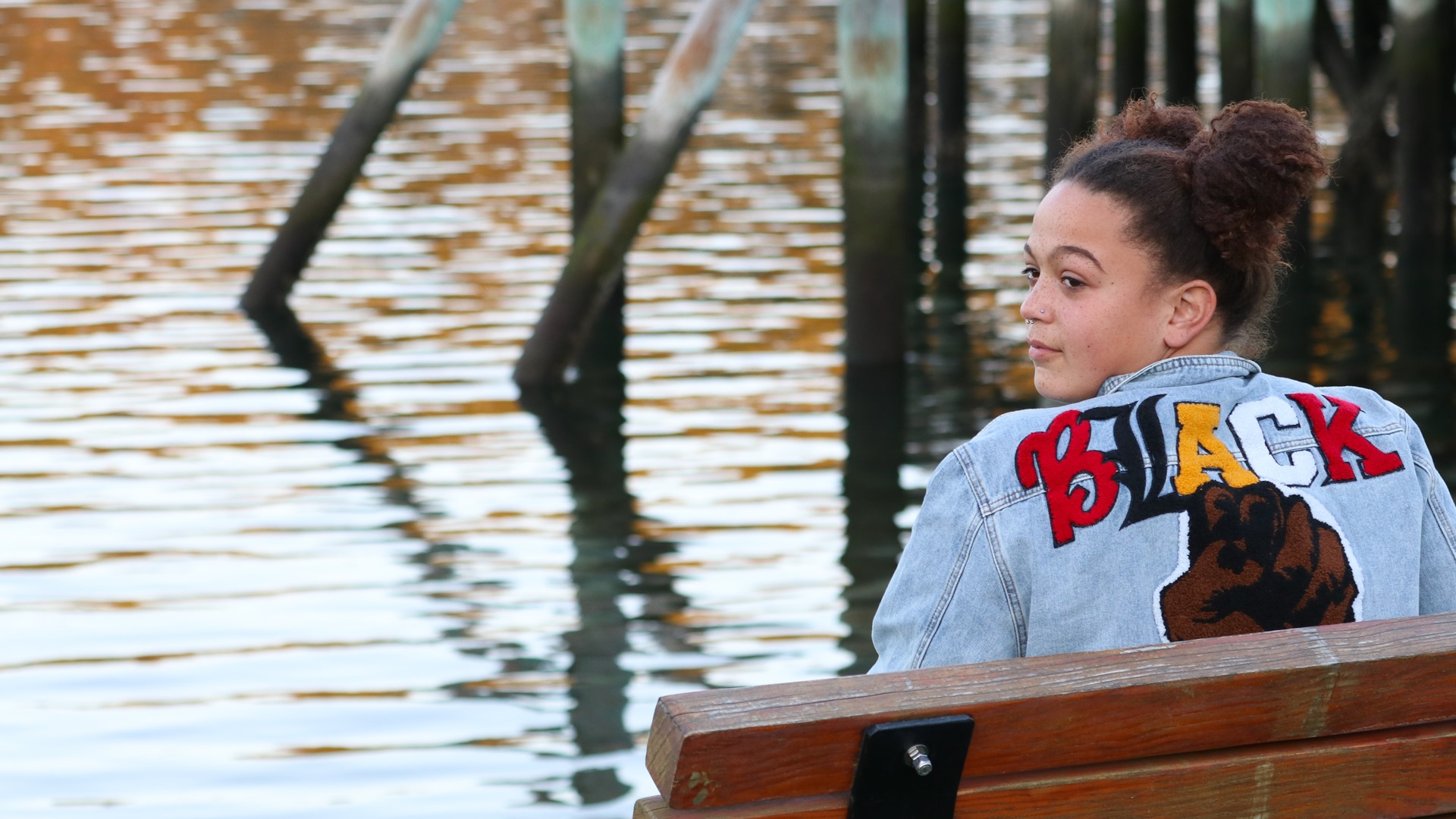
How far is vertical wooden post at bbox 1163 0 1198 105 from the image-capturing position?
42.6 feet

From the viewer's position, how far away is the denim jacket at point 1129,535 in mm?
2066

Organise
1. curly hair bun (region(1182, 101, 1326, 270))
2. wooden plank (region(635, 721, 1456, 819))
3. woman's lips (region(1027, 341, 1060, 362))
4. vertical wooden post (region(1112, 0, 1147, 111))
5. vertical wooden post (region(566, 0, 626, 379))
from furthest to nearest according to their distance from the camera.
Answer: vertical wooden post (region(1112, 0, 1147, 111)) → vertical wooden post (region(566, 0, 626, 379)) → woman's lips (region(1027, 341, 1060, 362)) → curly hair bun (region(1182, 101, 1326, 270)) → wooden plank (region(635, 721, 1456, 819))

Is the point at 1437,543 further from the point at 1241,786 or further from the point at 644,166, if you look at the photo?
Answer: the point at 644,166

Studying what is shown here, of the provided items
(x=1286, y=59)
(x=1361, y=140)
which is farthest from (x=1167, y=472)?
(x=1361, y=140)

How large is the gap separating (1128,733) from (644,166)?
6332mm

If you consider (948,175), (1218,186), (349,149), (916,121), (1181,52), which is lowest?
(948,175)

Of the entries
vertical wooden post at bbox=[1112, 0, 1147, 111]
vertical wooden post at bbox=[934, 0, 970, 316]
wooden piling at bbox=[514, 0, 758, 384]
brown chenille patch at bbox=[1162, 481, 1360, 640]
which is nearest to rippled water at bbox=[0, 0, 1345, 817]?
vertical wooden post at bbox=[934, 0, 970, 316]

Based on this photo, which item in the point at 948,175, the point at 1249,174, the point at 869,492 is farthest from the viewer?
the point at 948,175

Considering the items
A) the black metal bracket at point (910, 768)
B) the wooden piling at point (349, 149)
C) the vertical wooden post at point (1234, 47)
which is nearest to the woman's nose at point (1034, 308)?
the black metal bracket at point (910, 768)

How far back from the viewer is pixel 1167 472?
81.5 inches

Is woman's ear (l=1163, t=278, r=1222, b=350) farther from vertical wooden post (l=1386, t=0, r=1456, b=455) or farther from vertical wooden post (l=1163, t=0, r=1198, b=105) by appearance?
vertical wooden post (l=1163, t=0, r=1198, b=105)

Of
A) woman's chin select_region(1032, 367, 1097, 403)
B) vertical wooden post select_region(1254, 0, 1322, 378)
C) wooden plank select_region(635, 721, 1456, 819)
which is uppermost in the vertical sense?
woman's chin select_region(1032, 367, 1097, 403)

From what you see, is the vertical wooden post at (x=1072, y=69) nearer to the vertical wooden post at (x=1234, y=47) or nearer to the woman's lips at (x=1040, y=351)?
the vertical wooden post at (x=1234, y=47)

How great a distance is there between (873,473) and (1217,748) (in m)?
5.50
